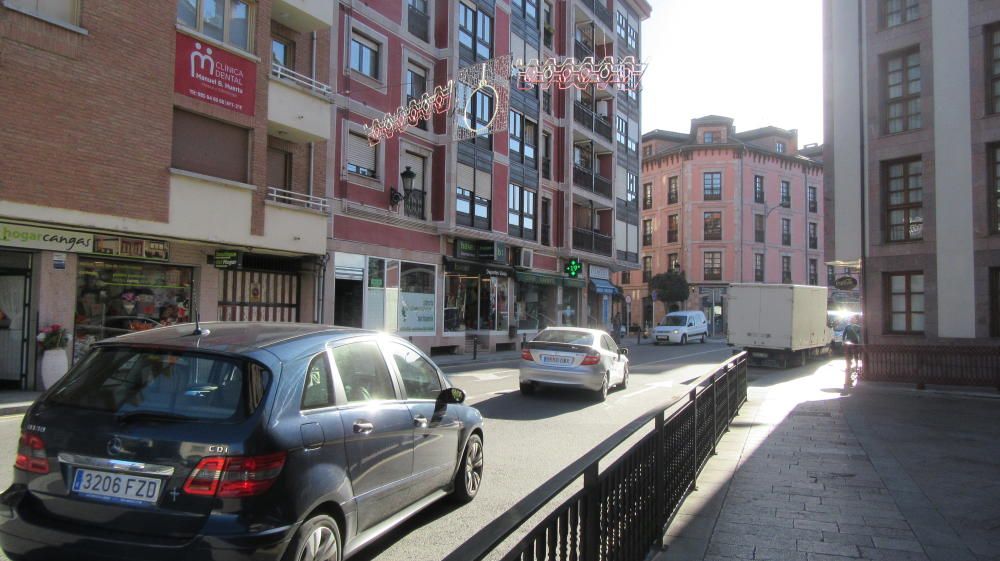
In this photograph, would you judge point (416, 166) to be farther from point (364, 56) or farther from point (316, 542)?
point (316, 542)

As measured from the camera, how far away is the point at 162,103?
14.0m

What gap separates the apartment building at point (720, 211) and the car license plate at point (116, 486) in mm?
51013

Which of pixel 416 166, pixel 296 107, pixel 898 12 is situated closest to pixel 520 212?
pixel 416 166

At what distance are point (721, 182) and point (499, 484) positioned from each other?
50768 millimetres

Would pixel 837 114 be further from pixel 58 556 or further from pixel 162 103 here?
pixel 58 556

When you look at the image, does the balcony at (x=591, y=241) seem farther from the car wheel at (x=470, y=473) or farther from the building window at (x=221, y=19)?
the car wheel at (x=470, y=473)

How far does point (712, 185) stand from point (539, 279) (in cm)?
2853

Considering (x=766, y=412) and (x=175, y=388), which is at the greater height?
(x=175, y=388)

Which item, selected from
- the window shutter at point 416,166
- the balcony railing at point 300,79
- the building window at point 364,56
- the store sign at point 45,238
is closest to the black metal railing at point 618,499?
the store sign at point 45,238

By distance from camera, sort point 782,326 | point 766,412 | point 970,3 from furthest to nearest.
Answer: point 782,326 < point 970,3 < point 766,412

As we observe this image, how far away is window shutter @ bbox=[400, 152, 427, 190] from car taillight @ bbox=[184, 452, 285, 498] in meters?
20.4

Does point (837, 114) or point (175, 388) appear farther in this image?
point (837, 114)

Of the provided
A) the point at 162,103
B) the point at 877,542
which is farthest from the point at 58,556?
the point at 162,103

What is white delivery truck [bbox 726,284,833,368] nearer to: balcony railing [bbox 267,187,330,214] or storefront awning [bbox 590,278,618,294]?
storefront awning [bbox 590,278,618,294]
